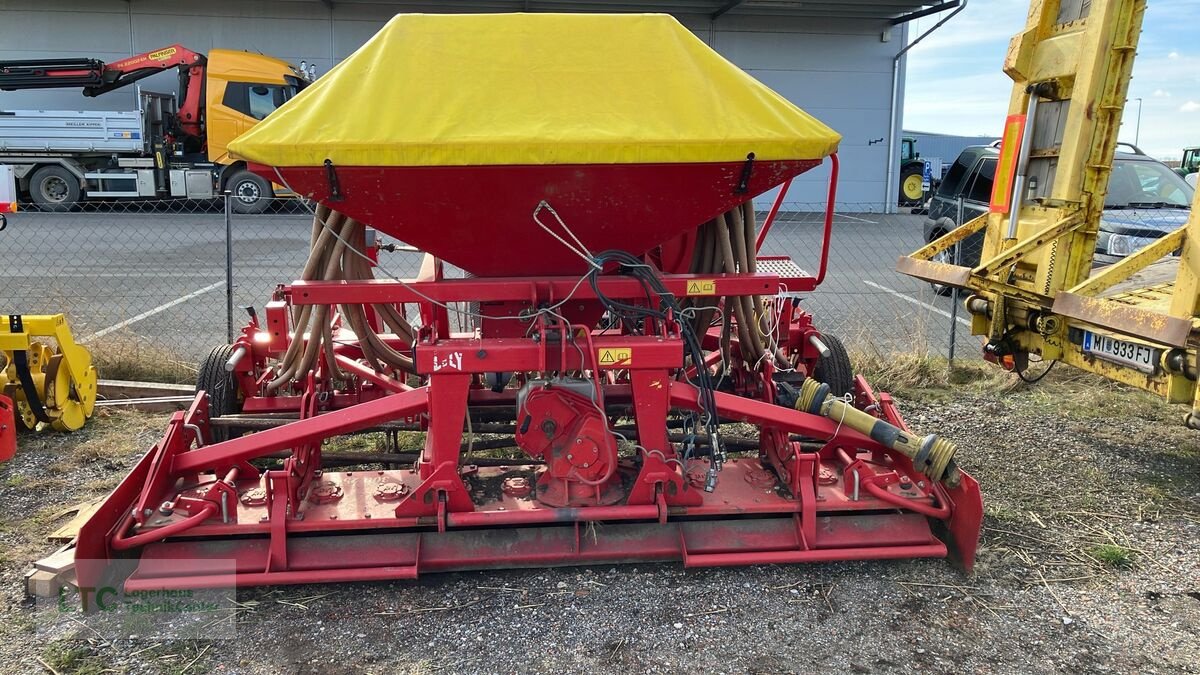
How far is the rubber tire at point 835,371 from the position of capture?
16.8 feet

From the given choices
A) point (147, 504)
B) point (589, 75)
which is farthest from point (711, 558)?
point (147, 504)

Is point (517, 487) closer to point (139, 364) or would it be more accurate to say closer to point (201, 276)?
point (139, 364)

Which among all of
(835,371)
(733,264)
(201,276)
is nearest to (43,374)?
(733,264)

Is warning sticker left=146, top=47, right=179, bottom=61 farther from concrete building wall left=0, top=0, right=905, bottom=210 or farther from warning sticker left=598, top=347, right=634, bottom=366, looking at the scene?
warning sticker left=598, top=347, right=634, bottom=366

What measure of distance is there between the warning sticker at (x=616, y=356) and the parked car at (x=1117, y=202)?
4.28 metres

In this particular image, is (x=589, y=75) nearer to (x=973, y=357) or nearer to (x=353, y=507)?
(x=353, y=507)

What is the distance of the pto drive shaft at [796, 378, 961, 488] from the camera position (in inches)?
137

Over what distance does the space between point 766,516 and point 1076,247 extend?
276 cm

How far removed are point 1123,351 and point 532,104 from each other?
3601mm

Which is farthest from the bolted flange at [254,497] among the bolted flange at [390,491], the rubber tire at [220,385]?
the rubber tire at [220,385]

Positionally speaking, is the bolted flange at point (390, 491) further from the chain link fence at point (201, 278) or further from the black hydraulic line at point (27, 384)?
the black hydraulic line at point (27, 384)

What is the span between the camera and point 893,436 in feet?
11.7

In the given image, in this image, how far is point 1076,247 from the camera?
492 cm

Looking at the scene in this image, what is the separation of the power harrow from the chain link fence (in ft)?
6.53
